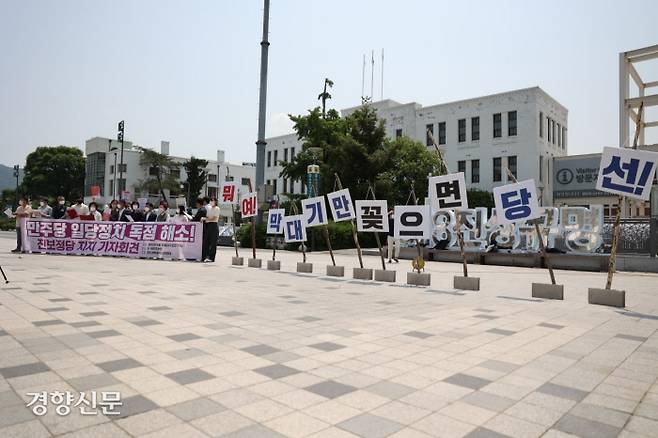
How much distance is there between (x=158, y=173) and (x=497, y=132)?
49196mm

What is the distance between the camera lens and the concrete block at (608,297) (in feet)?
26.3

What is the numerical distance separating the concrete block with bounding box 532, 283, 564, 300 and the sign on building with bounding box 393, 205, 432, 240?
2746 mm

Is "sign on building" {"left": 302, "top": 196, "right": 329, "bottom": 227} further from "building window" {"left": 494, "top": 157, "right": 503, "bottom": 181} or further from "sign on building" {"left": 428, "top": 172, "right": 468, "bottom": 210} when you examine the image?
"building window" {"left": 494, "top": 157, "right": 503, "bottom": 181}

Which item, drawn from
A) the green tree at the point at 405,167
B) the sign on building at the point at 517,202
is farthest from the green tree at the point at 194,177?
the sign on building at the point at 517,202

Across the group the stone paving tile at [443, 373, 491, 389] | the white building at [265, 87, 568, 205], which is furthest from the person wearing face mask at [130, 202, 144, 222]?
the white building at [265, 87, 568, 205]

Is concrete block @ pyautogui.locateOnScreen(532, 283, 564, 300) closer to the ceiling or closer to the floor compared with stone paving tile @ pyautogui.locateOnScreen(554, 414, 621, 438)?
closer to the ceiling

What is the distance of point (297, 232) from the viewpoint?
1338cm

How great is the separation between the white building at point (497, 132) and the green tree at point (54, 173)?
58102 millimetres

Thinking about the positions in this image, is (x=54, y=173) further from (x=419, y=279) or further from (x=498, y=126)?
(x=419, y=279)

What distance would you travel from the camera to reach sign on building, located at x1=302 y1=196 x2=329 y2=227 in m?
12.7

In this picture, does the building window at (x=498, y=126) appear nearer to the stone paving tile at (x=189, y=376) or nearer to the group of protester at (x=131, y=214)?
the group of protester at (x=131, y=214)

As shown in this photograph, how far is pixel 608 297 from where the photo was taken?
814 cm

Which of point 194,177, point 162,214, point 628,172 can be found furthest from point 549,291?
point 194,177

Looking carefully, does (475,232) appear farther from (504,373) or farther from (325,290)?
(504,373)
